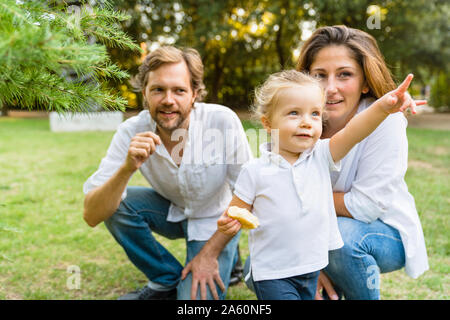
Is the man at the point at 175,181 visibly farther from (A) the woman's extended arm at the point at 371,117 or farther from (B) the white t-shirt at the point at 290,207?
(A) the woman's extended arm at the point at 371,117

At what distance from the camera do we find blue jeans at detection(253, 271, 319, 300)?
178 cm

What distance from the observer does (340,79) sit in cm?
209

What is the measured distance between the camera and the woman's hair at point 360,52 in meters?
2.07

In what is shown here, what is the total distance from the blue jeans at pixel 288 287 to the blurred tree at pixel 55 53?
3.20 feet

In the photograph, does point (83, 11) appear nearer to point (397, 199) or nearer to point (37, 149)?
point (397, 199)

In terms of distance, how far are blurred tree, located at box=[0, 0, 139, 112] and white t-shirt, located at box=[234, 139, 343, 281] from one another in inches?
26.7

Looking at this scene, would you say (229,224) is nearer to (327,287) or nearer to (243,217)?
(243,217)

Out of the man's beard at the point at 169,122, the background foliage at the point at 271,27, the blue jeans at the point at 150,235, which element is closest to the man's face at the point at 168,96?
the man's beard at the point at 169,122

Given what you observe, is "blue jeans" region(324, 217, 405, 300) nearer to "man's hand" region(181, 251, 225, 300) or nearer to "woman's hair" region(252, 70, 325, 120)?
"man's hand" region(181, 251, 225, 300)

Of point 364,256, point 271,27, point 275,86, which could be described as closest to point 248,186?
point 275,86

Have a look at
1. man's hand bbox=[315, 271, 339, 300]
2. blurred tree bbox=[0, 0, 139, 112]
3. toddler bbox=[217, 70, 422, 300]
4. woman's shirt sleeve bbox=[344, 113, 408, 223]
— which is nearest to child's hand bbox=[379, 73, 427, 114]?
toddler bbox=[217, 70, 422, 300]
